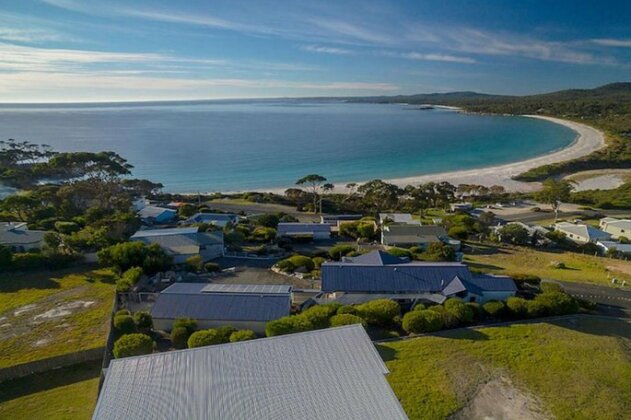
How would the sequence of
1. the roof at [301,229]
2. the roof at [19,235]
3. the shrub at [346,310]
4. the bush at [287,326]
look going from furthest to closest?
the roof at [301,229]
the roof at [19,235]
the shrub at [346,310]
the bush at [287,326]

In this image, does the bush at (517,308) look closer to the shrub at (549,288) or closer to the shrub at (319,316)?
the shrub at (549,288)

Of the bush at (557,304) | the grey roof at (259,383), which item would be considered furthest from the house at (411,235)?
the grey roof at (259,383)

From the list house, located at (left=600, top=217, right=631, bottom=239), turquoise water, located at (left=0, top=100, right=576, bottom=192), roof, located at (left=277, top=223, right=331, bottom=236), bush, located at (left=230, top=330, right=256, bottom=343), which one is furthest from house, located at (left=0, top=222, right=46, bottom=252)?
house, located at (left=600, top=217, right=631, bottom=239)

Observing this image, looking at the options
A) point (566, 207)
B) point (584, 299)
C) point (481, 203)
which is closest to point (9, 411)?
Result: point (584, 299)

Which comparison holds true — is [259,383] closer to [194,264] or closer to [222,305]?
[222,305]

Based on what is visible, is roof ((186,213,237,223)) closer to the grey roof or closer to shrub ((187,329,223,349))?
shrub ((187,329,223,349))

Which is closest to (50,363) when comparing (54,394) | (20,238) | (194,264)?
(54,394)
